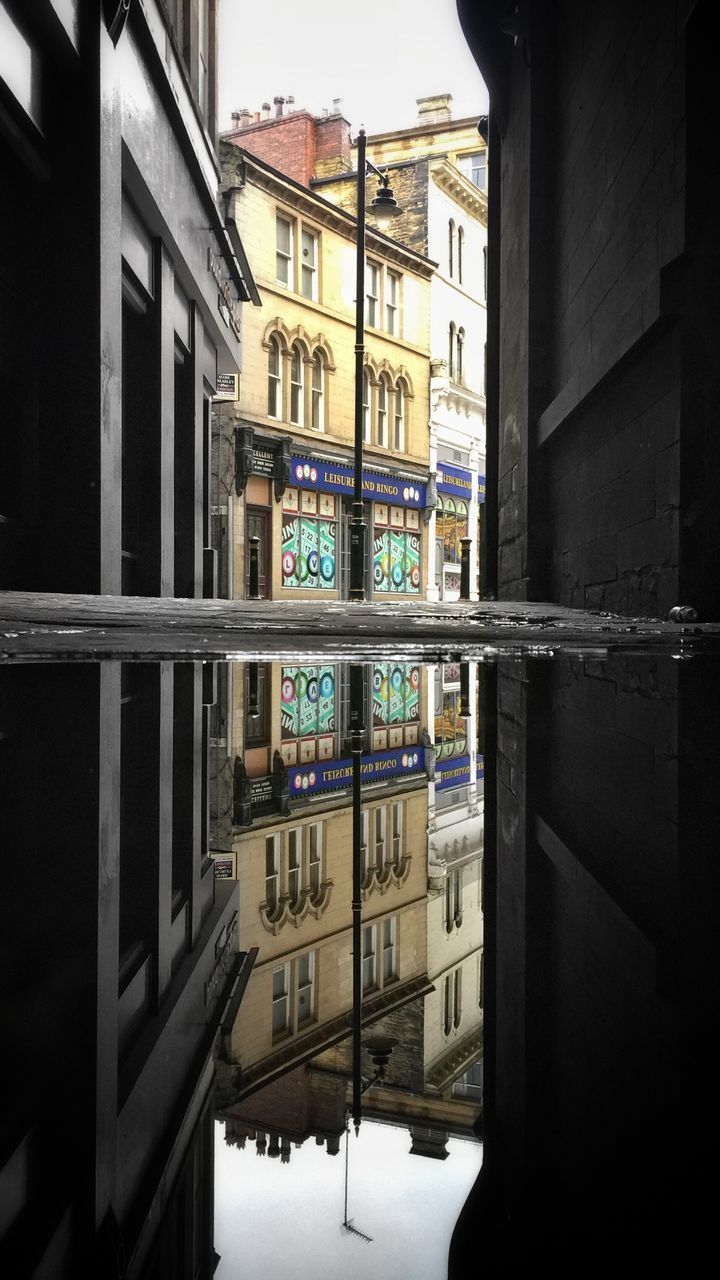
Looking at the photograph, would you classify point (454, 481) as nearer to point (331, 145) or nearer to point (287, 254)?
point (287, 254)

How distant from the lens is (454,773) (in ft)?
5.57

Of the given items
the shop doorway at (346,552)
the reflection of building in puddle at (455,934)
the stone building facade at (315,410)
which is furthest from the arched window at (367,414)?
the reflection of building in puddle at (455,934)

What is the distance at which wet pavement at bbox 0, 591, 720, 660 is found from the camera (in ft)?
13.4

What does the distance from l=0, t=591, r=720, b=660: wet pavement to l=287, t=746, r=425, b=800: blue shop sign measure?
1554mm

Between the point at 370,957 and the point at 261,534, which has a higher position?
the point at 261,534

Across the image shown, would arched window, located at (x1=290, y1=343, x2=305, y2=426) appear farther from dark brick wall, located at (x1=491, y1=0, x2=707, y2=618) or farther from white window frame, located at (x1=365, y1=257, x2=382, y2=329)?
dark brick wall, located at (x1=491, y1=0, x2=707, y2=618)

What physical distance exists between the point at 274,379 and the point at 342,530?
3694mm

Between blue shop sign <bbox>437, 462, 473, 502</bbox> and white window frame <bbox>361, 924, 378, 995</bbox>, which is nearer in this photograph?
white window frame <bbox>361, 924, 378, 995</bbox>

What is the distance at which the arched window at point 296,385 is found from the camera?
74.2 feet

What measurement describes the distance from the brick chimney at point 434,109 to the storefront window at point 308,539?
14684mm

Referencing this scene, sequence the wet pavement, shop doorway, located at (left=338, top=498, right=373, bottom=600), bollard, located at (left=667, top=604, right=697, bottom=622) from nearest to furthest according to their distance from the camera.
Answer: the wet pavement → bollard, located at (left=667, top=604, right=697, bottom=622) → shop doorway, located at (left=338, top=498, right=373, bottom=600)

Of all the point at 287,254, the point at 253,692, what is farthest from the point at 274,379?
the point at 253,692

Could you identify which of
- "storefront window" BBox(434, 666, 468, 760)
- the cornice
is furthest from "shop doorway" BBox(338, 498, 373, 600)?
"storefront window" BBox(434, 666, 468, 760)

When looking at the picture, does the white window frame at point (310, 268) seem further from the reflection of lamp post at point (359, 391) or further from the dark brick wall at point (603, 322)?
the dark brick wall at point (603, 322)
